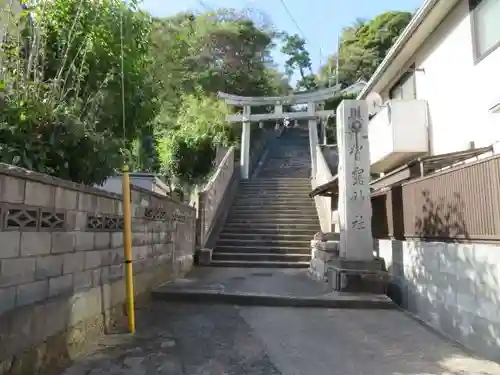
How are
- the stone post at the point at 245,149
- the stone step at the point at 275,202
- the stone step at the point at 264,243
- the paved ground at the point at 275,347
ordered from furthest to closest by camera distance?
the stone post at the point at 245,149, the stone step at the point at 275,202, the stone step at the point at 264,243, the paved ground at the point at 275,347

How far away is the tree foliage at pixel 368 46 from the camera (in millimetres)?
35844

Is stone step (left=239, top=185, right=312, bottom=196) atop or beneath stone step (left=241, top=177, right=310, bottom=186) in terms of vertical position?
beneath

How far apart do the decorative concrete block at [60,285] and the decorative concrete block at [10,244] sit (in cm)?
65

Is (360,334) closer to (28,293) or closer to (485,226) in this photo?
(485,226)

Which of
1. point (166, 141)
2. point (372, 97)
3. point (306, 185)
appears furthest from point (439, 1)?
point (166, 141)


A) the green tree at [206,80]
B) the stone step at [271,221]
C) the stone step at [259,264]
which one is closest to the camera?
the stone step at [259,264]

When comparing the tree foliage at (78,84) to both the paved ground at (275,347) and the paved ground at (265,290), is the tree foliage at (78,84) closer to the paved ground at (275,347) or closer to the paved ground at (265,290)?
the paved ground at (275,347)

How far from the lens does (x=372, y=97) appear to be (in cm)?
1451

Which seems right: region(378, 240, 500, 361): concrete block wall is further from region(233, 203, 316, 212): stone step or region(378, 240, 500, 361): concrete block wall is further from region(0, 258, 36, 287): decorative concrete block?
region(233, 203, 316, 212): stone step

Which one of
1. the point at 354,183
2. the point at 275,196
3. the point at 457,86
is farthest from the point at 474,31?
the point at 275,196

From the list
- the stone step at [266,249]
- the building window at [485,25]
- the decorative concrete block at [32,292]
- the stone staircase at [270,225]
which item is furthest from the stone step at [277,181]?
the decorative concrete block at [32,292]

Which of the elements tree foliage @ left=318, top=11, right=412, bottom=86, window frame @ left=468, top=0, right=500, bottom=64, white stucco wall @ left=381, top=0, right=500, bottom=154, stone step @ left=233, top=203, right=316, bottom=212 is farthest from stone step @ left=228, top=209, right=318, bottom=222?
tree foliage @ left=318, top=11, right=412, bottom=86

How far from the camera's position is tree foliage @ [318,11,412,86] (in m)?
35.8

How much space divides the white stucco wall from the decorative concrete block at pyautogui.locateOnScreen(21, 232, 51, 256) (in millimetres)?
6816
